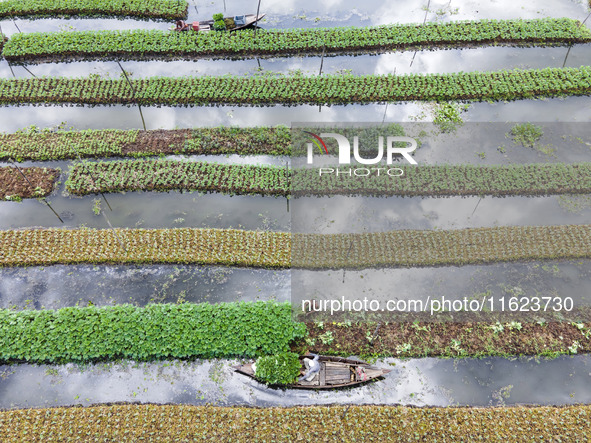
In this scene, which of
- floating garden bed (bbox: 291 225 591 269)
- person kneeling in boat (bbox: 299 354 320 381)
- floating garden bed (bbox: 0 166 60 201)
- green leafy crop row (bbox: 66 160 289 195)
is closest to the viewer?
person kneeling in boat (bbox: 299 354 320 381)

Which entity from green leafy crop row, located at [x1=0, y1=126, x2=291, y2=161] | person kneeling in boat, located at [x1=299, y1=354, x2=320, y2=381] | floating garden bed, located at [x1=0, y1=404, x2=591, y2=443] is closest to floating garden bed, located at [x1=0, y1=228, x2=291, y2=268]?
person kneeling in boat, located at [x1=299, y1=354, x2=320, y2=381]

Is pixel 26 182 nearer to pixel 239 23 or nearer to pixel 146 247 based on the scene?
pixel 146 247

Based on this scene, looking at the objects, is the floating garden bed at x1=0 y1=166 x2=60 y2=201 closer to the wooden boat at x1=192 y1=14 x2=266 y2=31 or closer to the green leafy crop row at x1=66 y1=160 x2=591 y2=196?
the green leafy crop row at x1=66 y1=160 x2=591 y2=196

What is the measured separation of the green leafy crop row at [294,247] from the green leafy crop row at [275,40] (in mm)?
13939

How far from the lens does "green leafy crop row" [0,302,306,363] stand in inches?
572

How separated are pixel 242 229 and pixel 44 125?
1354 cm

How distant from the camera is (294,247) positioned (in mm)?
17375

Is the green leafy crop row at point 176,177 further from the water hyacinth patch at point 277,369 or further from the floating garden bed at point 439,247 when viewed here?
the water hyacinth patch at point 277,369

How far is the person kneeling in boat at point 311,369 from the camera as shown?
1377cm

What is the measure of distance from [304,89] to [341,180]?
7102 millimetres

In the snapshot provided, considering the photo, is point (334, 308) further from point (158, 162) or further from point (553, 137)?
point (553, 137)

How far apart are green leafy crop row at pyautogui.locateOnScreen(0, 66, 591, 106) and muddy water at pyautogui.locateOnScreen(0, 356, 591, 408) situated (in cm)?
1489

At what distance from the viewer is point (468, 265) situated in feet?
55.4

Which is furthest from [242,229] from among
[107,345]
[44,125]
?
[44,125]
